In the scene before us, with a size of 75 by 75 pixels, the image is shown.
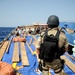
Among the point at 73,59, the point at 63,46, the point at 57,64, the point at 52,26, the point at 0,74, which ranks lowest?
the point at 73,59

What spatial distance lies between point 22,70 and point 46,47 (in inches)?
129

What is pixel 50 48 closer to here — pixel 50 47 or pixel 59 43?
pixel 50 47

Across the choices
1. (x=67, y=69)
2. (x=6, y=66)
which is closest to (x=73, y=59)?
(x=67, y=69)

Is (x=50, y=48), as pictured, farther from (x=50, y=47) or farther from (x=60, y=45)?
(x=60, y=45)

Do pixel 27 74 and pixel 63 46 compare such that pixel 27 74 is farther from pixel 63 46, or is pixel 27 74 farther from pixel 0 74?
pixel 63 46

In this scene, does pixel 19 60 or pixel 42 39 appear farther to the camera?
pixel 19 60

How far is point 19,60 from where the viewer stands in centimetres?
885

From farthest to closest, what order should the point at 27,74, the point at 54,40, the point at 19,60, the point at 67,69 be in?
1. the point at 19,60
2. the point at 67,69
3. the point at 27,74
4. the point at 54,40

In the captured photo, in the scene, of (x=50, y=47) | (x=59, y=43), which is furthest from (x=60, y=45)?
(x=50, y=47)

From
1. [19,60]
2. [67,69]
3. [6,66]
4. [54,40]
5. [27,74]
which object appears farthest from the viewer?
[19,60]

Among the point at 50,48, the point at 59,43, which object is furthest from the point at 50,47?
the point at 59,43

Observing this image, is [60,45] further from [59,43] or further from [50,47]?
[50,47]

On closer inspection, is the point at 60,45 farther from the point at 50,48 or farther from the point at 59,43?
the point at 50,48

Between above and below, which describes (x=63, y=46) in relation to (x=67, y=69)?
above
